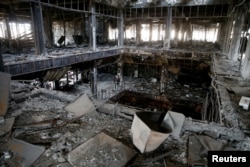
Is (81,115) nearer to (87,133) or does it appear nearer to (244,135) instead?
(87,133)

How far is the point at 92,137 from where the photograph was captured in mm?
3268

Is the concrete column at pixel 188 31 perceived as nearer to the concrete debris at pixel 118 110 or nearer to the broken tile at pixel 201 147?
the concrete debris at pixel 118 110

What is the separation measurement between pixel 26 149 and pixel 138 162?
1.94 metres

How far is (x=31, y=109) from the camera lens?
4480 mm

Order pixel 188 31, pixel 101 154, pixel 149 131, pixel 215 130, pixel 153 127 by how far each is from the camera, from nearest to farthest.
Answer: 1. pixel 149 131
2. pixel 101 154
3. pixel 153 127
4. pixel 215 130
5. pixel 188 31

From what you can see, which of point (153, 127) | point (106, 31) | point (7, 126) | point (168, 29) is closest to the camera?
point (153, 127)

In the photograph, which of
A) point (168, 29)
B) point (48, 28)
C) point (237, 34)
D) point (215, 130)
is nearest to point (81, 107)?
point (215, 130)

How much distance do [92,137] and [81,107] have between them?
48.9 inches

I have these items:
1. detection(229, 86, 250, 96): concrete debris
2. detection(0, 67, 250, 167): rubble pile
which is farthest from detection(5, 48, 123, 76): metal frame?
detection(229, 86, 250, 96): concrete debris

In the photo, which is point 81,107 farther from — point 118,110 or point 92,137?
point 92,137

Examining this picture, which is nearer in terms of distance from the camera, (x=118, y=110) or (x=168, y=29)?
(x=118, y=110)

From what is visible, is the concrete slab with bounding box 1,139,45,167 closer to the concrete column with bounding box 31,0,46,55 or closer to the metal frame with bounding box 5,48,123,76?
the metal frame with bounding box 5,48,123,76

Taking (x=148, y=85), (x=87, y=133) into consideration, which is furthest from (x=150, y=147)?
(x=148, y=85)

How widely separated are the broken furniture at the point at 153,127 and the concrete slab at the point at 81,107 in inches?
59.2
